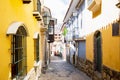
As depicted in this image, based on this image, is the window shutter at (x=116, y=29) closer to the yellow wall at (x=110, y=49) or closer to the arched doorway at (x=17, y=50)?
the yellow wall at (x=110, y=49)

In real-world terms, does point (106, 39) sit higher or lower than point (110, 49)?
higher

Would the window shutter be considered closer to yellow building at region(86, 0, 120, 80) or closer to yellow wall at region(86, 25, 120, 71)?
yellow building at region(86, 0, 120, 80)

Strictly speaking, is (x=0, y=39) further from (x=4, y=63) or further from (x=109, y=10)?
(x=109, y=10)

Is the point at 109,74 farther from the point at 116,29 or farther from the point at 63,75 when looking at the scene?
the point at 63,75

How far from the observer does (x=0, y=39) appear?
15.6 ft

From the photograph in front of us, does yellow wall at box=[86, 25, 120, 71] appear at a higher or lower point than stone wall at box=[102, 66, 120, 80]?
higher

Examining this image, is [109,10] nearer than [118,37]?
No

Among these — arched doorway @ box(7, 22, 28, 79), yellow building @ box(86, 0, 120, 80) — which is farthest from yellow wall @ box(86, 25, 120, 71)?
arched doorway @ box(7, 22, 28, 79)

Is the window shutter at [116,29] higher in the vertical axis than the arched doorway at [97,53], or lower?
higher

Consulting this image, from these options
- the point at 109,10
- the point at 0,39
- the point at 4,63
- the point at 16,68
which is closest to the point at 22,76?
the point at 16,68

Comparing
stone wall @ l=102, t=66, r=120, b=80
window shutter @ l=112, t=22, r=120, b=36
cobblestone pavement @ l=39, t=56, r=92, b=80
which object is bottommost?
cobblestone pavement @ l=39, t=56, r=92, b=80

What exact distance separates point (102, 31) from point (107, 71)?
2.09 meters

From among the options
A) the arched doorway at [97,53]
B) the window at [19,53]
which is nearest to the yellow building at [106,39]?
the arched doorway at [97,53]

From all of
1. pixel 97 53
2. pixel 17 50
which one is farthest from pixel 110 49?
pixel 17 50
